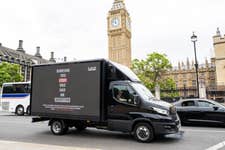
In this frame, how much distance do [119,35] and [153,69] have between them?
2190 inches

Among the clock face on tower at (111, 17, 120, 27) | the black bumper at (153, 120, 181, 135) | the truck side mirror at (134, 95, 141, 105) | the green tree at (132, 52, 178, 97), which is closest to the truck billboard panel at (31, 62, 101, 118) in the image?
the truck side mirror at (134, 95, 141, 105)

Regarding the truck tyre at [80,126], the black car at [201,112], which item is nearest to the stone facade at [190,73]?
the black car at [201,112]

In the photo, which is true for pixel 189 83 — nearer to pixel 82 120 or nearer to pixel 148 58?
pixel 148 58

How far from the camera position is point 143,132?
7539 millimetres

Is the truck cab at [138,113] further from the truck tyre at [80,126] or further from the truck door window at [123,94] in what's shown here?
the truck tyre at [80,126]

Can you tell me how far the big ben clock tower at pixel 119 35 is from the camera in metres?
85.6

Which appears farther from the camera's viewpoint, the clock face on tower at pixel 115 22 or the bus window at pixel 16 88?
the clock face on tower at pixel 115 22

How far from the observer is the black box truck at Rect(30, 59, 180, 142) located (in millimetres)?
7469

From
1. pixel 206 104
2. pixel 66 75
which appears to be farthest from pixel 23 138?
pixel 206 104

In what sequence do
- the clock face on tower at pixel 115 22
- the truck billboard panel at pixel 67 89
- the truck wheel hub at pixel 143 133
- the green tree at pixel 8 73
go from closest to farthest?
the truck wheel hub at pixel 143 133 < the truck billboard panel at pixel 67 89 < the green tree at pixel 8 73 < the clock face on tower at pixel 115 22

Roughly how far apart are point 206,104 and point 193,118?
1.07 meters

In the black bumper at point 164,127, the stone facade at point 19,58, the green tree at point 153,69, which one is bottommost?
the black bumper at point 164,127

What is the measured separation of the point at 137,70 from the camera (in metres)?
37.6

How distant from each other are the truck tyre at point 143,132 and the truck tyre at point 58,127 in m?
3.48
